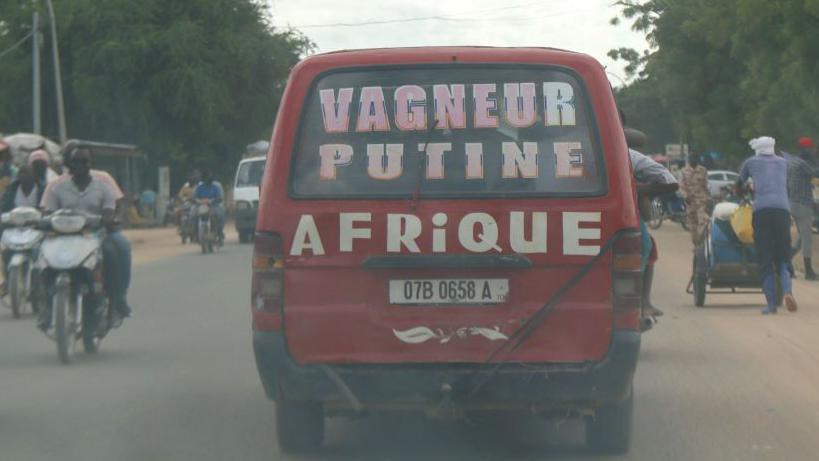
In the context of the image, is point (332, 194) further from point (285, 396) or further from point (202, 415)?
point (202, 415)

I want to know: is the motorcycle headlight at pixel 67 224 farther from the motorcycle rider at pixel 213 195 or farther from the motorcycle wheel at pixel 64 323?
the motorcycle rider at pixel 213 195

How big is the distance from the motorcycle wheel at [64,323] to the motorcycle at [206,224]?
55.2 feet

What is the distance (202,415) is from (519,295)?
269 cm

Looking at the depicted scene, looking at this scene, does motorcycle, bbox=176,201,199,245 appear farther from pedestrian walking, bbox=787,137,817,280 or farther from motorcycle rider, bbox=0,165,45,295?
motorcycle rider, bbox=0,165,45,295

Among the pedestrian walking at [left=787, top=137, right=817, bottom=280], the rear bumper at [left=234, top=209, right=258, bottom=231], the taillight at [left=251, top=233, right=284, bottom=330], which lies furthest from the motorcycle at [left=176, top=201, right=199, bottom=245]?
the taillight at [left=251, top=233, right=284, bottom=330]

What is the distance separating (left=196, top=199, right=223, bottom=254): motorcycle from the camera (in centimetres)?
2805

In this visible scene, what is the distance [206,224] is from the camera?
2806 cm

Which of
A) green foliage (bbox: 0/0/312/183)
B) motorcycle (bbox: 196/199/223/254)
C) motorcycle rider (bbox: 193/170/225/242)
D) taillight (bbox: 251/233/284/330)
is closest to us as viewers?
taillight (bbox: 251/233/284/330)

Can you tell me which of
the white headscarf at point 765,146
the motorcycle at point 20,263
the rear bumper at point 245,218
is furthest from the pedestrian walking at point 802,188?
the rear bumper at point 245,218

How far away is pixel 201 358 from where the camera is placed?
37.3 feet

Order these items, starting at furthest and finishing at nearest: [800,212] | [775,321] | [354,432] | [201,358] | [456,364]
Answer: [800,212] < [775,321] < [201,358] < [354,432] < [456,364]

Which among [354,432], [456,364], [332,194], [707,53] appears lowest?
[354,432]

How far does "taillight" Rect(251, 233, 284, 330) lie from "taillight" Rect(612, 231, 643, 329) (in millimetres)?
1464

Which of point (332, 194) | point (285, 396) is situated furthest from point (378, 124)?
point (285, 396)
